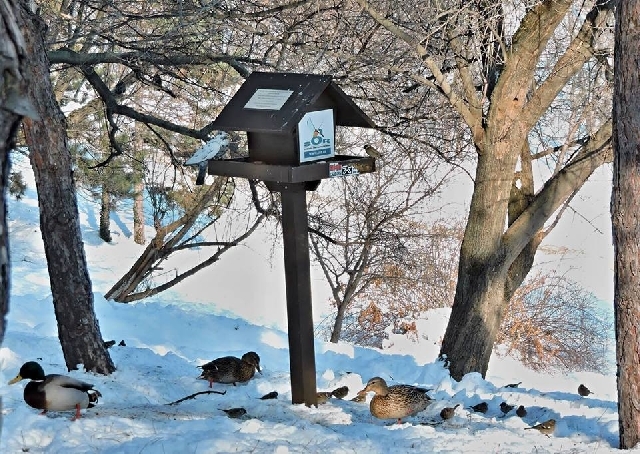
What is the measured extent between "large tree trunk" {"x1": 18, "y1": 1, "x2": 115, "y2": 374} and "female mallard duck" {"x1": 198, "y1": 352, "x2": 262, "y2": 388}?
0.91m

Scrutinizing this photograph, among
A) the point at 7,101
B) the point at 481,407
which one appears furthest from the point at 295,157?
the point at 7,101

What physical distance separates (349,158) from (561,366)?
1462 cm

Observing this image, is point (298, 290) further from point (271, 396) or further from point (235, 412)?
point (271, 396)

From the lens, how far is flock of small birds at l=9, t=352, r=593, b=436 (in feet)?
17.6

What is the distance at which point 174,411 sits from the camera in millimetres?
6086

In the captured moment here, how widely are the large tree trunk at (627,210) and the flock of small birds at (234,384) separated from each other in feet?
2.87

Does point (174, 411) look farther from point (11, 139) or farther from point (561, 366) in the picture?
point (561, 366)

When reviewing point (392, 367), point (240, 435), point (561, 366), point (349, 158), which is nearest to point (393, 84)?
point (392, 367)

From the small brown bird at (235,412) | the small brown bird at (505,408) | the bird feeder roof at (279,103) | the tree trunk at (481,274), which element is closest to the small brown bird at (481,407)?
the small brown bird at (505,408)

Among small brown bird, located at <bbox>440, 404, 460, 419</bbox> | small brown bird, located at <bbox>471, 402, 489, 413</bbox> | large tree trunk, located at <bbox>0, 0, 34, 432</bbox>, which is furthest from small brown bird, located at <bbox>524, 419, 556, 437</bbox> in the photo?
large tree trunk, located at <bbox>0, 0, 34, 432</bbox>

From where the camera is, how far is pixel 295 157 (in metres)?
5.93

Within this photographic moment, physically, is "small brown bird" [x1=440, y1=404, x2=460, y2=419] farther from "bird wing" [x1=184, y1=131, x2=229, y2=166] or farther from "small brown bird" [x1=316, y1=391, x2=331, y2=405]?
"bird wing" [x1=184, y1=131, x2=229, y2=166]

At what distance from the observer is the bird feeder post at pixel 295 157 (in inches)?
230

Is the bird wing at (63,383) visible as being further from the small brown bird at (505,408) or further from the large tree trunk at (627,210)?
the large tree trunk at (627,210)
